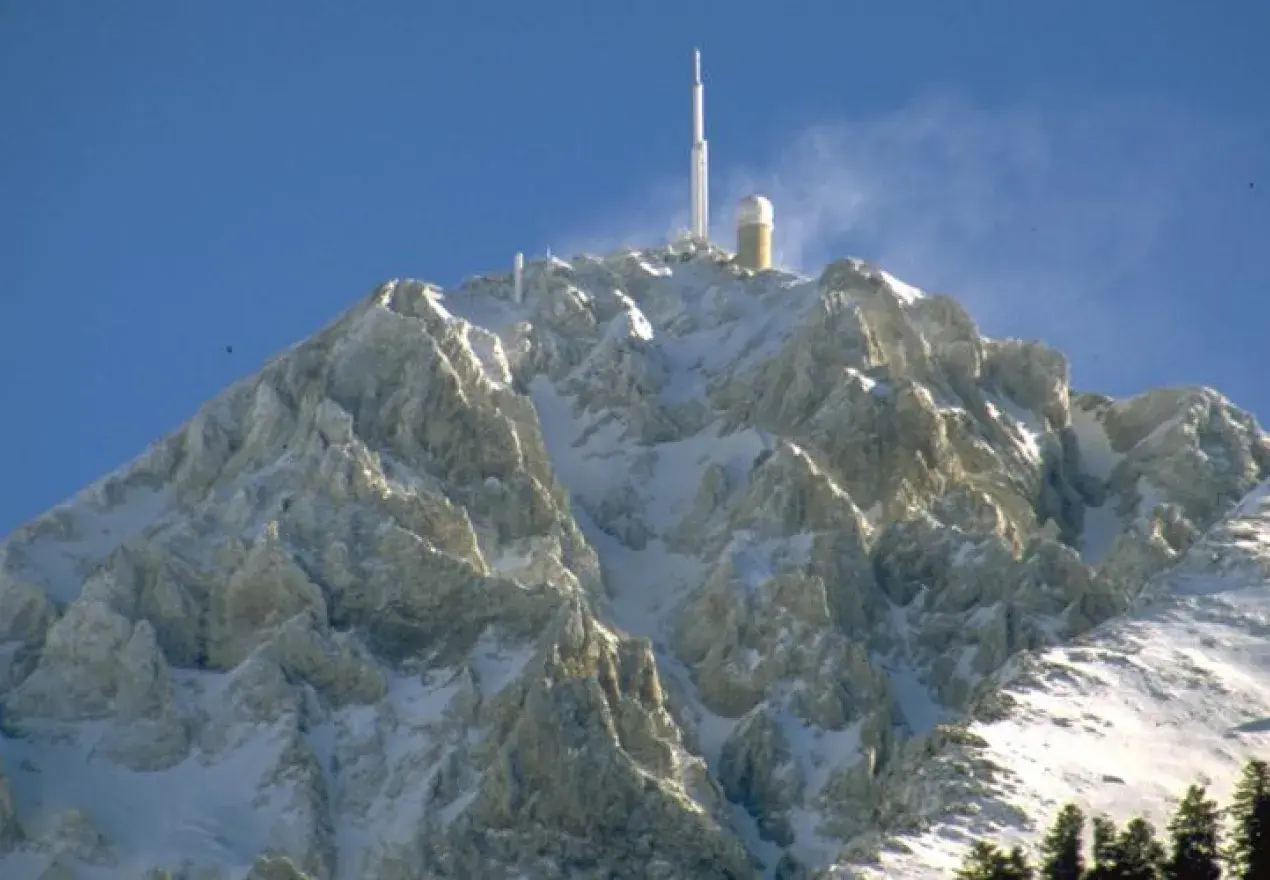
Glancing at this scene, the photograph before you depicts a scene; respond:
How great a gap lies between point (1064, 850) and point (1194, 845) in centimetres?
355

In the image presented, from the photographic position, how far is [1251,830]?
137875mm

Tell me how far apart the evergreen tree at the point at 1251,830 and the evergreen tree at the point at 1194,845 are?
1.70ft

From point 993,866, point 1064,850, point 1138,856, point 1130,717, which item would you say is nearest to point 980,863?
point 993,866

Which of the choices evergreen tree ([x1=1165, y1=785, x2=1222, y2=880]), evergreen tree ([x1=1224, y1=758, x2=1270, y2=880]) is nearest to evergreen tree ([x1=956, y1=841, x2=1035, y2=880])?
evergreen tree ([x1=1165, y1=785, x2=1222, y2=880])

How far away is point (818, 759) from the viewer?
186875 millimetres

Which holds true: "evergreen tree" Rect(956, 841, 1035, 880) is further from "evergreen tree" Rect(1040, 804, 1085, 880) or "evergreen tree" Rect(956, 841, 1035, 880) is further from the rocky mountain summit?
the rocky mountain summit

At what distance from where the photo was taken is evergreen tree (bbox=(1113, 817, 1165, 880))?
137000 millimetres

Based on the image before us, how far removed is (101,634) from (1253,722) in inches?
2128

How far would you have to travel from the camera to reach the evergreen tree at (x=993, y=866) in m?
135

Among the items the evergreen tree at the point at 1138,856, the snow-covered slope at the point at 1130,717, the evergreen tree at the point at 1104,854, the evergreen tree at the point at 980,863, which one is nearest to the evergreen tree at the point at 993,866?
the evergreen tree at the point at 980,863

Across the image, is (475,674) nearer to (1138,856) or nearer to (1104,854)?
(1104,854)

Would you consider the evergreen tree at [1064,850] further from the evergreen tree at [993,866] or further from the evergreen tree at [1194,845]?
the evergreen tree at [1194,845]

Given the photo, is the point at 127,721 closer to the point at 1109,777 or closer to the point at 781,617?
the point at 781,617

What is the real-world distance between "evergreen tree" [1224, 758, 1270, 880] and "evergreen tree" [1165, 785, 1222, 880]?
1.70 feet
